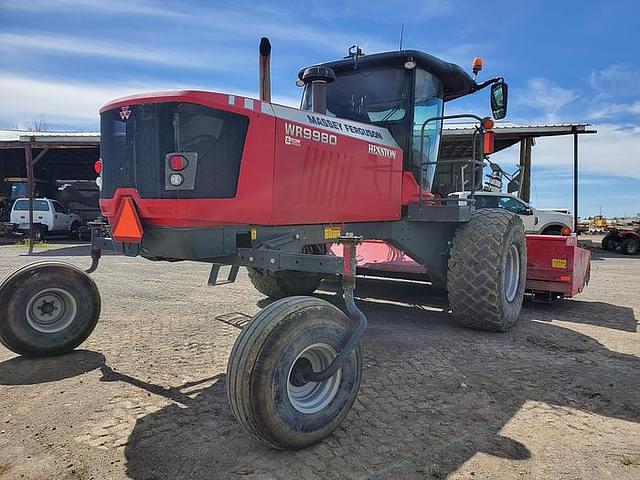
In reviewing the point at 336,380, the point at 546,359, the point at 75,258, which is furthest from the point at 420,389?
the point at 75,258

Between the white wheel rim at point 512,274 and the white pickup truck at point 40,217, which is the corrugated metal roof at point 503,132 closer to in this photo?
the white pickup truck at point 40,217

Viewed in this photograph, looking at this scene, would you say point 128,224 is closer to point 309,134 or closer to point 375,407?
point 309,134

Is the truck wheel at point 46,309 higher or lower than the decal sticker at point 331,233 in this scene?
lower

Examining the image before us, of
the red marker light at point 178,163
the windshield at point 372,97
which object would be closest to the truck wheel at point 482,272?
the windshield at point 372,97

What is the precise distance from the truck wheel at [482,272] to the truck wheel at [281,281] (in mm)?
2074

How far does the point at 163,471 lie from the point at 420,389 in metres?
1.94

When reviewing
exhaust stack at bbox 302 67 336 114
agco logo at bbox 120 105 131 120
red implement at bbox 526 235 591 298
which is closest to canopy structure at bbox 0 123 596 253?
red implement at bbox 526 235 591 298

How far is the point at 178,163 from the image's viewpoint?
3.18 metres

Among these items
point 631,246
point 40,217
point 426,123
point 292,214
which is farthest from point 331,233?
point 40,217

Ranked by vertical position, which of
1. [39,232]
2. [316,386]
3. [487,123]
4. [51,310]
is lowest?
[316,386]

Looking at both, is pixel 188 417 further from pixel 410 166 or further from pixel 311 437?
pixel 410 166

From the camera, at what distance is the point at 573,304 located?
7.32 metres

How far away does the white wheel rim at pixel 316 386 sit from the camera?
287cm

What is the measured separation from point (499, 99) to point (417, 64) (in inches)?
39.1
